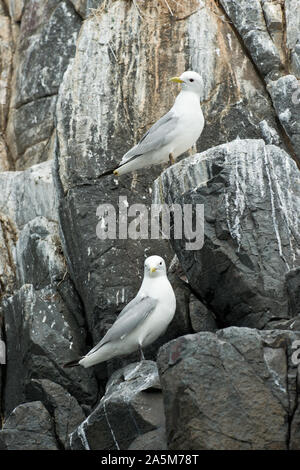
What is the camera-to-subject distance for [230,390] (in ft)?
29.1

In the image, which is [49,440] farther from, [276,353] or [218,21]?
[218,21]

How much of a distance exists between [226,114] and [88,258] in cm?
297

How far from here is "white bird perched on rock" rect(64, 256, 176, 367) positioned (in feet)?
36.7

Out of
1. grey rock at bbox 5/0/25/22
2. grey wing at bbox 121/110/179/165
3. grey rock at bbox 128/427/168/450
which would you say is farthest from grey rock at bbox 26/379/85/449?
grey rock at bbox 5/0/25/22

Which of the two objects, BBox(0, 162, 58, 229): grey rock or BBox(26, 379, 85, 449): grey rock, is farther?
BBox(0, 162, 58, 229): grey rock

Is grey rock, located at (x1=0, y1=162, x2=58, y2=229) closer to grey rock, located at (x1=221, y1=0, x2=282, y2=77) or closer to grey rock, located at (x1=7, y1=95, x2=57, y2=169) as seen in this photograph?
grey rock, located at (x1=7, y1=95, x2=57, y2=169)

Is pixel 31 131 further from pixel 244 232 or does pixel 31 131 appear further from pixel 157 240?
pixel 244 232

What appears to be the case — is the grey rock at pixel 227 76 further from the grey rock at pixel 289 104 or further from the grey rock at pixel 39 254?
the grey rock at pixel 39 254

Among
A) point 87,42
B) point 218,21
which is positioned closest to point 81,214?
point 87,42

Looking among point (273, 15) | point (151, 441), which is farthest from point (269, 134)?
point (151, 441)

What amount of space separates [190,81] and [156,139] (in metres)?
1.01

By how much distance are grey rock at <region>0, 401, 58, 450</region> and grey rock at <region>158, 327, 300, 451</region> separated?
2.01 meters

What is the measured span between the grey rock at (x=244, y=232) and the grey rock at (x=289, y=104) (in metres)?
1.69

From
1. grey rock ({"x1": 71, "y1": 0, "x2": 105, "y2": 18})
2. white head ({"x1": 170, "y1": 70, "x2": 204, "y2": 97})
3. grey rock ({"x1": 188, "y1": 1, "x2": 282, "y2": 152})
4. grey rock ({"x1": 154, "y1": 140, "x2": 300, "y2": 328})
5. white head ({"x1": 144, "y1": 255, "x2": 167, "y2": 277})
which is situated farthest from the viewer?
grey rock ({"x1": 71, "y1": 0, "x2": 105, "y2": 18})
